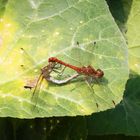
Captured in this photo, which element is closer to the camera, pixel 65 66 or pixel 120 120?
pixel 65 66

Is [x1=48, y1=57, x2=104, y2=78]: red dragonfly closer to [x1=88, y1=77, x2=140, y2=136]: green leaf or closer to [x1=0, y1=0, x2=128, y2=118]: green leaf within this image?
[x1=0, y1=0, x2=128, y2=118]: green leaf

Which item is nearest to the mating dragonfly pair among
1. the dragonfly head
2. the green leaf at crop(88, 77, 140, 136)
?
the dragonfly head

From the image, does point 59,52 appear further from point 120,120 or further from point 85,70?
point 120,120

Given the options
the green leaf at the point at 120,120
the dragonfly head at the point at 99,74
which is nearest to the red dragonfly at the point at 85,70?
the dragonfly head at the point at 99,74

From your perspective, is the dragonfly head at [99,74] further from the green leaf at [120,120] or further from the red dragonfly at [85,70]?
the green leaf at [120,120]

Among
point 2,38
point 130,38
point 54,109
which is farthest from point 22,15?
point 130,38

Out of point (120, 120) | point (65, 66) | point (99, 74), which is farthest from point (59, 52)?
point (120, 120)
